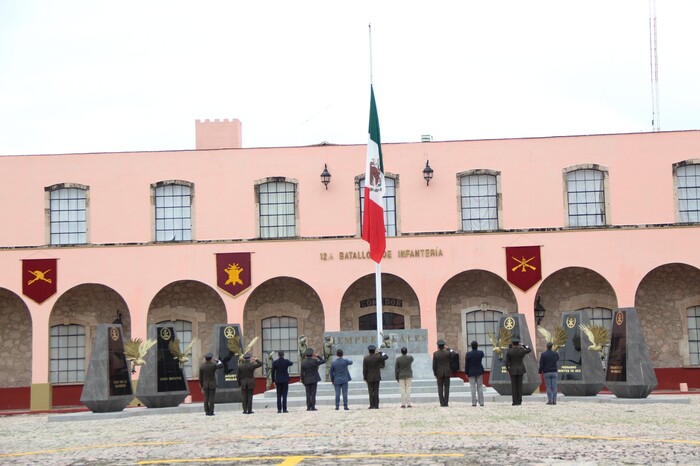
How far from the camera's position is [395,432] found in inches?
596

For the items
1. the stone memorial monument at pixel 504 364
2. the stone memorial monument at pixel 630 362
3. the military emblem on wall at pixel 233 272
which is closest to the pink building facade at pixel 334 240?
the military emblem on wall at pixel 233 272

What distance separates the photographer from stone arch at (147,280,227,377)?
3369cm

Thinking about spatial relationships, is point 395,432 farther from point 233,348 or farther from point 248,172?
point 248,172

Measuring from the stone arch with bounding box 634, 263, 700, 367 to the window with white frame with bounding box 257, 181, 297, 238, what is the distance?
1059 centimetres

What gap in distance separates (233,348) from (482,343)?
33.0ft

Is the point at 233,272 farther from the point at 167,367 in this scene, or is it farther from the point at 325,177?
the point at 167,367

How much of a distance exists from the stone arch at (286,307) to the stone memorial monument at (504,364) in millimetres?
8261

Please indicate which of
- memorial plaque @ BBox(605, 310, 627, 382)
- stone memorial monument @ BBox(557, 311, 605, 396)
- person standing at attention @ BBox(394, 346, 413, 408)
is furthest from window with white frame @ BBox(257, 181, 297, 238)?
memorial plaque @ BBox(605, 310, 627, 382)

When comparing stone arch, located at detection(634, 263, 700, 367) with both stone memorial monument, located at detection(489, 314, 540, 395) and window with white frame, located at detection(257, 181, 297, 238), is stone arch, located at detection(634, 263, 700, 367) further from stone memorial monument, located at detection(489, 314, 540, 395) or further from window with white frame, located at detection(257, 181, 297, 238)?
window with white frame, located at detection(257, 181, 297, 238)

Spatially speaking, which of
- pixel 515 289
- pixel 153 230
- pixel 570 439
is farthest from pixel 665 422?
pixel 153 230

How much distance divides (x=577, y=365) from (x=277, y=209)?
12.3 meters

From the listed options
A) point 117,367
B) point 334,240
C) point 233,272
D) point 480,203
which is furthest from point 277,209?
point 117,367

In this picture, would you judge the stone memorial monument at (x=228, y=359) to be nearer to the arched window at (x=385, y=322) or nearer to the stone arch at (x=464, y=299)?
the arched window at (x=385, y=322)

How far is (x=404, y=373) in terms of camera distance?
2198 centimetres
